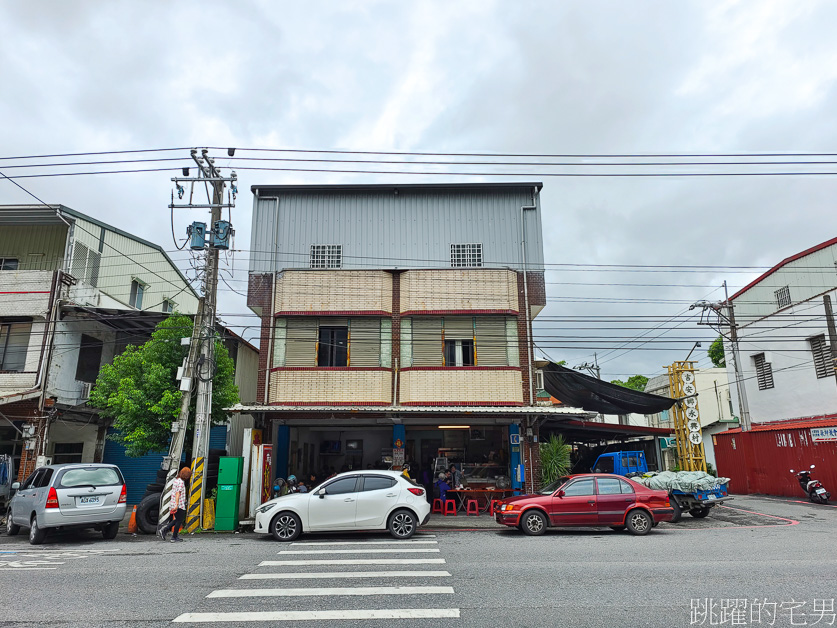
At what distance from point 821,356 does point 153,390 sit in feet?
91.2

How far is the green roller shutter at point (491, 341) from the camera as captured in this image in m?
20.5

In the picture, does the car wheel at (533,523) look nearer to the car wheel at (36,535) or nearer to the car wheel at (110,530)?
the car wheel at (110,530)

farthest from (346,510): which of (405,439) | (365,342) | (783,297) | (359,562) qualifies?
(783,297)

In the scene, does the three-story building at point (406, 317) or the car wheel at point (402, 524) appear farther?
the three-story building at point (406, 317)

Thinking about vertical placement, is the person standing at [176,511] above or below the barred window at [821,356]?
below

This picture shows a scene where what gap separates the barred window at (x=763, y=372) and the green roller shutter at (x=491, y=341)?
17467mm

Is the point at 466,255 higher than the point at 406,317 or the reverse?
higher

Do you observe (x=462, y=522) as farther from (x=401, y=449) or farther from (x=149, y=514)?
(x=149, y=514)

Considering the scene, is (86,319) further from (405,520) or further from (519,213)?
(519,213)

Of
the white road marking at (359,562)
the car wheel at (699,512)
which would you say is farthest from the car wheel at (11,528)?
→ the car wheel at (699,512)

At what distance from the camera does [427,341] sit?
67.6ft

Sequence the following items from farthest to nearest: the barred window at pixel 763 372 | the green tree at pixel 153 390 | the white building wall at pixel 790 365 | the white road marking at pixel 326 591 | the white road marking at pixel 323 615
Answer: the barred window at pixel 763 372 → the white building wall at pixel 790 365 → the green tree at pixel 153 390 → the white road marking at pixel 326 591 → the white road marking at pixel 323 615

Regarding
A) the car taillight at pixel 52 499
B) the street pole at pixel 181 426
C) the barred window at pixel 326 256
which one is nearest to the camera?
the car taillight at pixel 52 499

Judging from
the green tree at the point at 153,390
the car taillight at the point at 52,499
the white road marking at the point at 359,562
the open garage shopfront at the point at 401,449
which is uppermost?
the green tree at the point at 153,390
